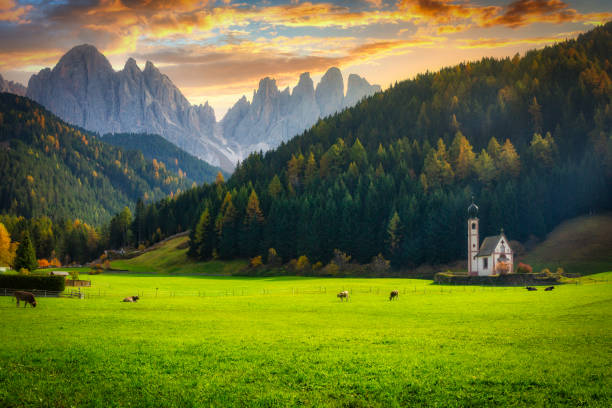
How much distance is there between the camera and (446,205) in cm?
11494

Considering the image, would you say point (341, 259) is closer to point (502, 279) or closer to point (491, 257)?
point (491, 257)

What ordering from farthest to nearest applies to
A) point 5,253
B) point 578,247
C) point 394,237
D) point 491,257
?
1. point 5,253
2. point 394,237
3. point 578,247
4. point 491,257

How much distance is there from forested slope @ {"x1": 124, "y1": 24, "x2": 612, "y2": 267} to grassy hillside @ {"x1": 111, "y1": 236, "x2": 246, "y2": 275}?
496 centimetres

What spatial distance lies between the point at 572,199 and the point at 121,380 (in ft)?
392

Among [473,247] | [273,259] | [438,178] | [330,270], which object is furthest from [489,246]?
[273,259]

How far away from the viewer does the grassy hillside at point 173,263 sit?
134750mm

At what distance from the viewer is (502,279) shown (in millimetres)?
78312

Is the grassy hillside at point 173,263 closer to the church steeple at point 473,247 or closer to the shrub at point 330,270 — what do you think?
the shrub at point 330,270

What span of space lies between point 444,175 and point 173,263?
256 ft

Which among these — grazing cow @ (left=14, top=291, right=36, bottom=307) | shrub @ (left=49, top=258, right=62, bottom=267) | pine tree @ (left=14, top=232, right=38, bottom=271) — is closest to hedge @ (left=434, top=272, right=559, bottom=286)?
grazing cow @ (left=14, top=291, right=36, bottom=307)

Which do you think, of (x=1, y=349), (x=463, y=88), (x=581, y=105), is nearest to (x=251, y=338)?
(x=1, y=349)

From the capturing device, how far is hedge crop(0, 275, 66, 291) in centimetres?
5844

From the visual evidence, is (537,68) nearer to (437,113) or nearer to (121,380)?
(437,113)

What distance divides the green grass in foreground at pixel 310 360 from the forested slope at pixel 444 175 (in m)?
79.3
